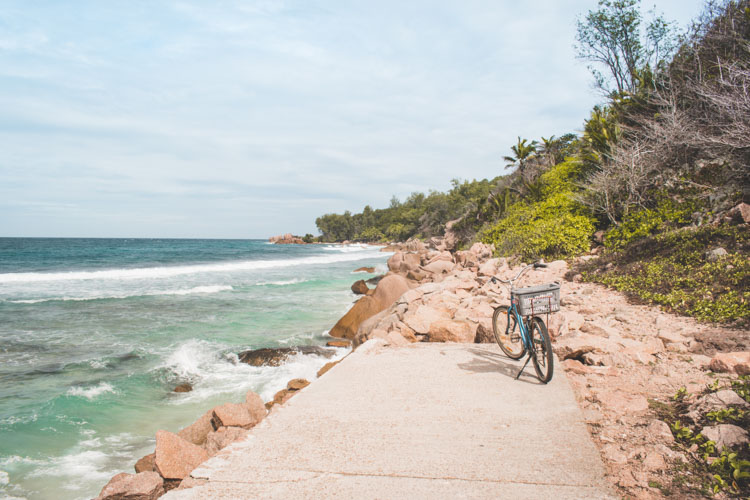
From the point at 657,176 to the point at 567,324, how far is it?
8.19m

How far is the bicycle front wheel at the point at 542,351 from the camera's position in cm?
405

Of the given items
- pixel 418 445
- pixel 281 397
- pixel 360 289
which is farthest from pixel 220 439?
pixel 360 289

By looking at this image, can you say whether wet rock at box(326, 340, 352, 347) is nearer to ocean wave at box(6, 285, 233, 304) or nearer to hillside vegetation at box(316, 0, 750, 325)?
hillside vegetation at box(316, 0, 750, 325)

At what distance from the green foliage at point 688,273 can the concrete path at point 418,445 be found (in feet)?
11.8

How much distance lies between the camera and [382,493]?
250 centimetres

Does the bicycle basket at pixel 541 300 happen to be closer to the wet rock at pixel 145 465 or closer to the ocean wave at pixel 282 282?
the wet rock at pixel 145 465

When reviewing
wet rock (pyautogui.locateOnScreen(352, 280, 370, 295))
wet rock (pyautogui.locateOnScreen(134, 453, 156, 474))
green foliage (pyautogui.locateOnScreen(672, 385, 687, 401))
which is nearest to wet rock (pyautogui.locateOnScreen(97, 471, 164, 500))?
wet rock (pyautogui.locateOnScreen(134, 453, 156, 474))

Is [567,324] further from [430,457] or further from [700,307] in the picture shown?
[430,457]

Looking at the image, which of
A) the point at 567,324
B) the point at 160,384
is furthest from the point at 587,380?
the point at 160,384

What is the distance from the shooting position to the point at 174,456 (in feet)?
11.6

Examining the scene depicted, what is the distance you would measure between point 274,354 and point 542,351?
19.4 ft

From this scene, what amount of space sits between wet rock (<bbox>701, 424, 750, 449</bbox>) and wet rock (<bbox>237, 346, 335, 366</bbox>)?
22.3ft

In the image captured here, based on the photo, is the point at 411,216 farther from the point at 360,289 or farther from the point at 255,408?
the point at 255,408

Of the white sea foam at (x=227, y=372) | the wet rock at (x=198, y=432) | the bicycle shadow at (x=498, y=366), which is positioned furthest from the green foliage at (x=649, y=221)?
the wet rock at (x=198, y=432)
